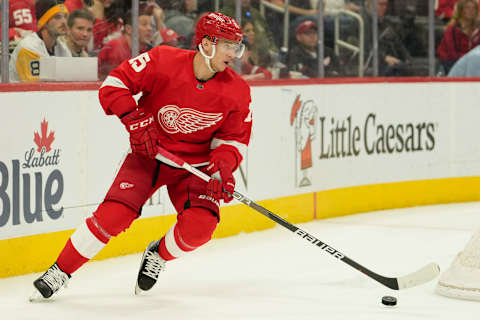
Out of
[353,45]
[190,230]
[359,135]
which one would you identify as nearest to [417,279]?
[190,230]

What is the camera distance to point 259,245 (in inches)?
207

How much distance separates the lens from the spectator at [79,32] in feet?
15.6

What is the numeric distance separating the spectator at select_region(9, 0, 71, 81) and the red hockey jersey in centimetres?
93

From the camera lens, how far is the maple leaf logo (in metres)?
4.38

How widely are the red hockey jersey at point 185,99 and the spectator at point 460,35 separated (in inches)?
151

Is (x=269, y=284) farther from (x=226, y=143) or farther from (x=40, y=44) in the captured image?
(x=40, y=44)

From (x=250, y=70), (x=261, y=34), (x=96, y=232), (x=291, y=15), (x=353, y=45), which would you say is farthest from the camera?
(x=353, y=45)

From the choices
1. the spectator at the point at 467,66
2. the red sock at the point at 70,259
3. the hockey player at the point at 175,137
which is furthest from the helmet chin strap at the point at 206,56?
the spectator at the point at 467,66

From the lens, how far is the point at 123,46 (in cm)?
507

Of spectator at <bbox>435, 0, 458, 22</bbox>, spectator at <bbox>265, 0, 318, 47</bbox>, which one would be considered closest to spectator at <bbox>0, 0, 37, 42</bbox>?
spectator at <bbox>265, 0, 318, 47</bbox>

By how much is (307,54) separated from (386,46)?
867 mm

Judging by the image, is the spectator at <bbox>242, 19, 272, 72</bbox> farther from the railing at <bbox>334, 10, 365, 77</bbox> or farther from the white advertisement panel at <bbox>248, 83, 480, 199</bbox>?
the railing at <bbox>334, 10, 365, 77</bbox>

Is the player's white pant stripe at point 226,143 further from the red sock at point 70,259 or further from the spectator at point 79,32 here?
the spectator at point 79,32

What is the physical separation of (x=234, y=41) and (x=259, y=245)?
72.8 inches
